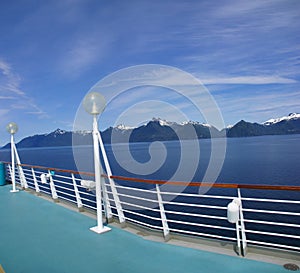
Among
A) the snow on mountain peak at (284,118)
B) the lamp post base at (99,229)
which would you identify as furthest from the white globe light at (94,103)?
the snow on mountain peak at (284,118)

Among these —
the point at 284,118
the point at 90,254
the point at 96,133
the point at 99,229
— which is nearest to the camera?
the point at 90,254

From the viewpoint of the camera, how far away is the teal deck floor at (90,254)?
2.30 m

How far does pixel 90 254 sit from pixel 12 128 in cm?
534

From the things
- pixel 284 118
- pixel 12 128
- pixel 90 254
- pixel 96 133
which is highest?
pixel 12 128

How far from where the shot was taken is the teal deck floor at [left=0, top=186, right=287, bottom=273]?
230cm

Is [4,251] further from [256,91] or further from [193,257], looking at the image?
[256,91]

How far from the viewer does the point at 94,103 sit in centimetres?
347

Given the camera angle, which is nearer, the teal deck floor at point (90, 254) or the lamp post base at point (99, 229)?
the teal deck floor at point (90, 254)

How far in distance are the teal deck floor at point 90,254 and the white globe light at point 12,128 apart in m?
3.50

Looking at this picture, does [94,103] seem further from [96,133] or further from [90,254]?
[90,254]

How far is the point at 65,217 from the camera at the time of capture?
4121 millimetres

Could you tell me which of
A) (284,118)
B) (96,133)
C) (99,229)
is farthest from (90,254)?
(284,118)

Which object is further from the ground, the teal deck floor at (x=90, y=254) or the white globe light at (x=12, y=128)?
the white globe light at (x=12, y=128)

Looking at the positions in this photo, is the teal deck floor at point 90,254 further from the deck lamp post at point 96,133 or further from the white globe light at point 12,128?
the white globe light at point 12,128
